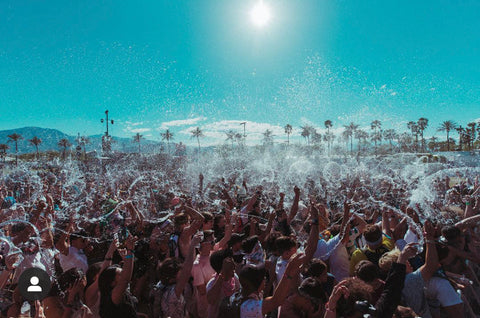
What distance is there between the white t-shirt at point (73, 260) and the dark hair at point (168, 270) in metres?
1.66

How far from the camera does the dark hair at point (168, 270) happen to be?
292cm

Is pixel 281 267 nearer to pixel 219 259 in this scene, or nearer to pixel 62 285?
pixel 219 259

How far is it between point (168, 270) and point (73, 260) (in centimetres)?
187

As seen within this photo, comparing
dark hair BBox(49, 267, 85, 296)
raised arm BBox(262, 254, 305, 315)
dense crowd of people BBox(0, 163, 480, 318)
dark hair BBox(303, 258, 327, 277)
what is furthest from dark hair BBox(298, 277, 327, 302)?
dark hair BBox(49, 267, 85, 296)

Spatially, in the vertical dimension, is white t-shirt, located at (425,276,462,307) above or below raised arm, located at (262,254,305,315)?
below

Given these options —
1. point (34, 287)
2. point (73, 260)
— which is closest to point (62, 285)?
point (34, 287)

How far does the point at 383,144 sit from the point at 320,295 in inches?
4802

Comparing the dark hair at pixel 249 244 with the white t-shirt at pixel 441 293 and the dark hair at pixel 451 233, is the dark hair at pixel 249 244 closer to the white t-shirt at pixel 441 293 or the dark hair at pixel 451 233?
the white t-shirt at pixel 441 293

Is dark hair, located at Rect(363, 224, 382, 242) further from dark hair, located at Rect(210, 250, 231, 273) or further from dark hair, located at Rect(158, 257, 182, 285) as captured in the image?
dark hair, located at Rect(158, 257, 182, 285)

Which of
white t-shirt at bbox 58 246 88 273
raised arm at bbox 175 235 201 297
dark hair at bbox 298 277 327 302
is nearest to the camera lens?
dark hair at bbox 298 277 327 302

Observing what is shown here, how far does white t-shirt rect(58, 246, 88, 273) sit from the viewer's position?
379cm

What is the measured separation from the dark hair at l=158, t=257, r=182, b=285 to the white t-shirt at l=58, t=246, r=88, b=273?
1665mm

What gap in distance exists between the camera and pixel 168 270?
9.59 ft

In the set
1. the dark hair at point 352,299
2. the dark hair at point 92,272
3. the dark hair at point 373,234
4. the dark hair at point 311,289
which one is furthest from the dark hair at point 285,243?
the dark hair at point 92,272
